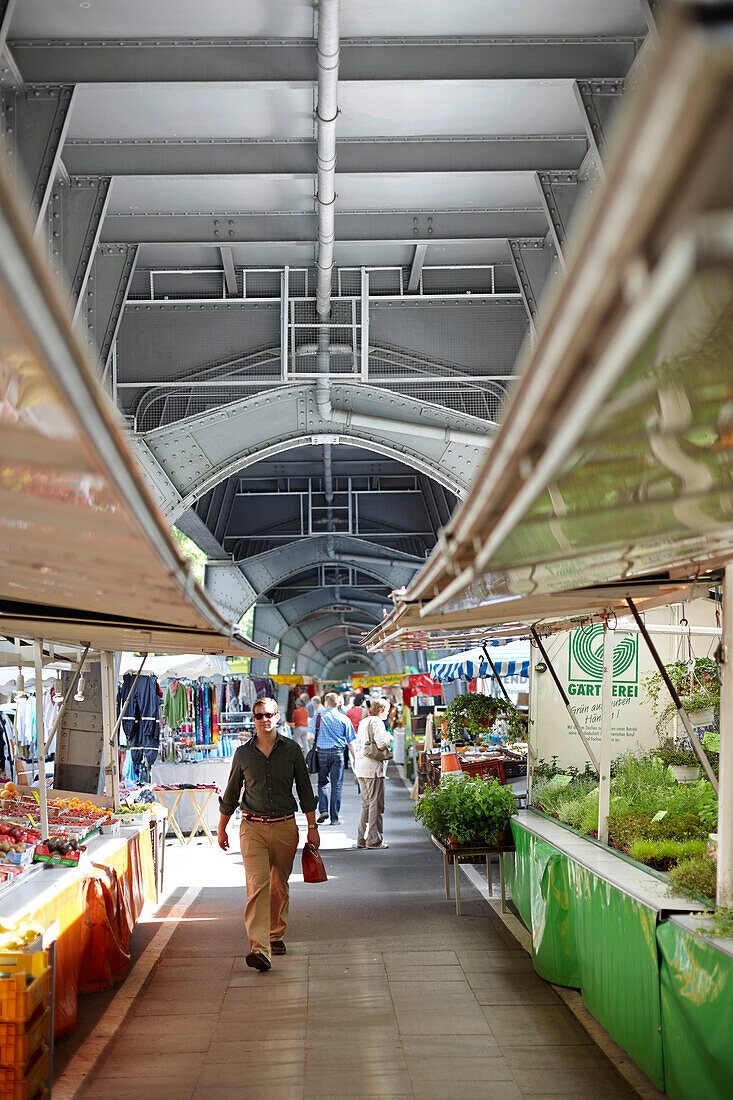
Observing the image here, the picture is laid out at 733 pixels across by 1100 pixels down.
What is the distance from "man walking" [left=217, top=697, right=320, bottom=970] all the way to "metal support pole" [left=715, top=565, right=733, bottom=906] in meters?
3.23

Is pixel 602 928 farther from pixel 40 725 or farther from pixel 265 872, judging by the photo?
pixel 40 725

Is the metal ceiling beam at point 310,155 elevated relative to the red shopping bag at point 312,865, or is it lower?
elevated

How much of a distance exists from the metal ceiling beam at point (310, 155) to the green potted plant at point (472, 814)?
5.40 m

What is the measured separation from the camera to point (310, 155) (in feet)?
29.2

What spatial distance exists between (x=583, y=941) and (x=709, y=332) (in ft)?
16.7

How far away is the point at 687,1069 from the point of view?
14.1 feet

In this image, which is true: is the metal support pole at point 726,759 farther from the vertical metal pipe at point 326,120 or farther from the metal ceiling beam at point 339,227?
the metal ceiling beam at point 339,227

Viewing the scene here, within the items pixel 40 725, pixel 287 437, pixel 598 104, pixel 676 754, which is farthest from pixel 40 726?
pixel 287 437

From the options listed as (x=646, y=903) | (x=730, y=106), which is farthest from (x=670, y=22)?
(x=646, y=903)

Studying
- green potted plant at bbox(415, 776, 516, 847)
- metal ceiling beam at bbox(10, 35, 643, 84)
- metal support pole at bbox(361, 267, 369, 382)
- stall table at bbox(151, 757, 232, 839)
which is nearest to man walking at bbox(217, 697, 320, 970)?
green potted plant at bbox(415, 776, 516, 847)

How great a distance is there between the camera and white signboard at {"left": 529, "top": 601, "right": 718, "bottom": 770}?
9742 millimetres

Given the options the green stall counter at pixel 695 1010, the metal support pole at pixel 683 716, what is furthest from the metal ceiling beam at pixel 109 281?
the green stall counter at pixel 695 1010

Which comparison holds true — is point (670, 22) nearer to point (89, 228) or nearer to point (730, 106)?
point (730, 106)

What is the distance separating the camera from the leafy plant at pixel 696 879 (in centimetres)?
501
